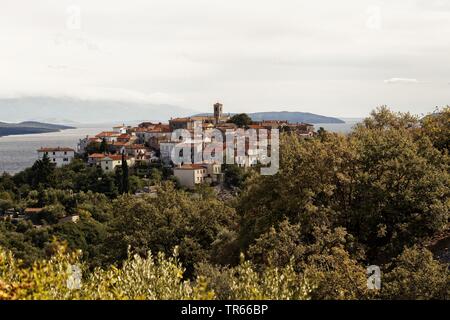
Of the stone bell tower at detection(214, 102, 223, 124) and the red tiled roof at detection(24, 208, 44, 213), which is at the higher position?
the stone bell tower at detection(214, 102, 223, 124)

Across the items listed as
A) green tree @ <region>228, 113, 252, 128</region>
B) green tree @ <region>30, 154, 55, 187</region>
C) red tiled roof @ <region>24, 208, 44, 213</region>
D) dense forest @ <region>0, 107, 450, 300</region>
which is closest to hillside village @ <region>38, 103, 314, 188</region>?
green tree @ <region>228, 113, 252, 128</region>

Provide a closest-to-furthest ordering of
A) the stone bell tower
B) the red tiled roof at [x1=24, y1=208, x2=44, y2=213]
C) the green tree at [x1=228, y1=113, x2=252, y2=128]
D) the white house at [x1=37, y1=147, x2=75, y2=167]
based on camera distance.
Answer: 1. the red tiled roof at [x1=24, y1=208, x2=44, y2=213]
2. the white house at [x1=37, y1=147, x2=75, y2=167]
3. the green tree at [x1=228, y1=113, x2=252, y2=128]
4. the stone bell tower

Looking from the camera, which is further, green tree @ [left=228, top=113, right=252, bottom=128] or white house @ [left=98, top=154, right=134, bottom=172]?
green tree @ [left=228, top=113, right=252, bottom=128]

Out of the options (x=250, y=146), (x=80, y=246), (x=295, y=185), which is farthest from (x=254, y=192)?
(x=250, y=146)

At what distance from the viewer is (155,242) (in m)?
34.2

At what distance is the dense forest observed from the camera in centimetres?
1471

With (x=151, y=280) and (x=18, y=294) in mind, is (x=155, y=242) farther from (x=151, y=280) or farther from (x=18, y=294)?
(x=18, y=294)

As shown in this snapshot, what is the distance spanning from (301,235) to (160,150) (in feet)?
339

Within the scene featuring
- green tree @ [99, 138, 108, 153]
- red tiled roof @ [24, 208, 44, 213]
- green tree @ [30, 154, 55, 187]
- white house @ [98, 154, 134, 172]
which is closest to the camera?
red tiled roof @ [24, 208, 44, 213]

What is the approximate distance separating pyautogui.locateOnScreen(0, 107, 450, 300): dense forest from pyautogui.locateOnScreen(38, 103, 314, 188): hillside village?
221 feet

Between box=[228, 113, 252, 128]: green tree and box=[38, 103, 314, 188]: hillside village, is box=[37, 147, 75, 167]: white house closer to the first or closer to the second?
box=[38, 103, 314, 188]: hillside village

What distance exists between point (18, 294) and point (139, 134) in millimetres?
130842

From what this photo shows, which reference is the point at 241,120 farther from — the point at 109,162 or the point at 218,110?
the point at 109,162

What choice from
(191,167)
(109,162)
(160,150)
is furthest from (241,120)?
(109,162)
